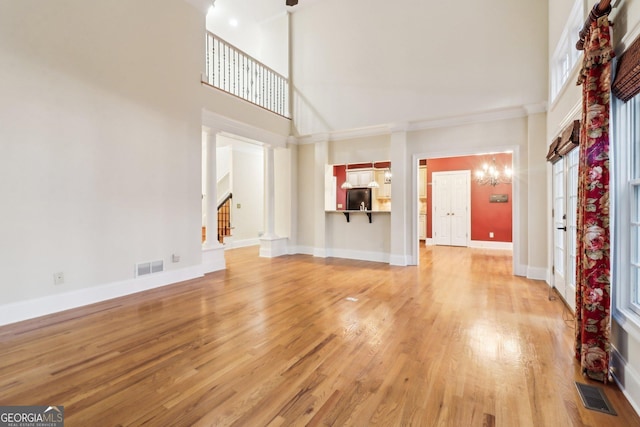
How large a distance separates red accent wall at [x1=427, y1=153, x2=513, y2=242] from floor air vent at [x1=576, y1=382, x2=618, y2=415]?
24.0 ft

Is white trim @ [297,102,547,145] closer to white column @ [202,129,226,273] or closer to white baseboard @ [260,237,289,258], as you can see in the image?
white column @ [202,129,226,273]

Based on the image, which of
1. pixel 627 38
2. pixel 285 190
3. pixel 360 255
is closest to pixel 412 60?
pixel 285 190

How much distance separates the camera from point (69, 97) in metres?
3.39

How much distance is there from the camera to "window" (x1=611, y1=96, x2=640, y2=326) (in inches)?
73.5

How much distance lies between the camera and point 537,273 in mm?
4770

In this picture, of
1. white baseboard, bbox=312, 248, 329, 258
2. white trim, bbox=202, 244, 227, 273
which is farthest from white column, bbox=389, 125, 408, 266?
white trim, bbox=202, 244, 227, 273

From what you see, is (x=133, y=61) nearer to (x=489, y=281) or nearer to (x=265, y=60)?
(x=265, y=60)

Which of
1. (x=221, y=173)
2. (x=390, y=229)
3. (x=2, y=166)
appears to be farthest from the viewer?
(x=221, y=173)

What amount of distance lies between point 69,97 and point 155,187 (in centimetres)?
142

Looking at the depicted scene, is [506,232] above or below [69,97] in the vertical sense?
below

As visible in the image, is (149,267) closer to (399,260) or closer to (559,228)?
(399,260)

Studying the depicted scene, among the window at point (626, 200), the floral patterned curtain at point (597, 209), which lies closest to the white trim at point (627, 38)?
the floral patterned curtain at point (597, 209)

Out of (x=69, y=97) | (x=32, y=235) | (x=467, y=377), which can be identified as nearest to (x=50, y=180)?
(x=32, y=235)

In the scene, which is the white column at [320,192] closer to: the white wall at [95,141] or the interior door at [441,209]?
the white wall at [95,141]
